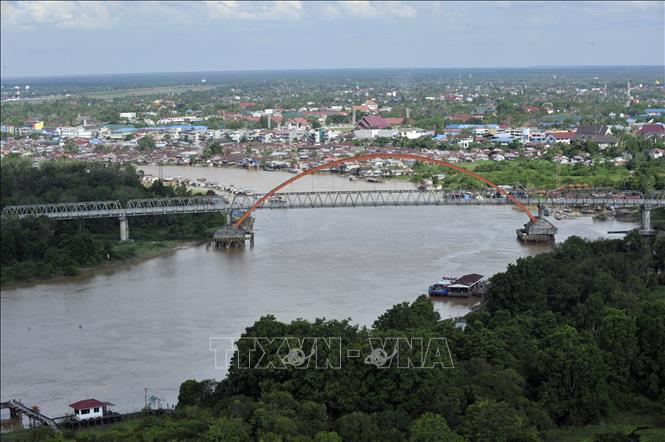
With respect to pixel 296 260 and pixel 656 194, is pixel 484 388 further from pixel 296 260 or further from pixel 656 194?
pixel 656 194

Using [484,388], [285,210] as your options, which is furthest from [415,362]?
[285,210]

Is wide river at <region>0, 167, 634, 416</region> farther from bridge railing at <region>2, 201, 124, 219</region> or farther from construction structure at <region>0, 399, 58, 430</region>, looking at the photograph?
bridge railing at <region>2, 201, 124, 219</region>

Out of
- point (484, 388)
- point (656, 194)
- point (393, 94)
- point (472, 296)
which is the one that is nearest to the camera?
point (484, 388)

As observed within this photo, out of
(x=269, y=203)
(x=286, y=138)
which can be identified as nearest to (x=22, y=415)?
(x=269, y=203)

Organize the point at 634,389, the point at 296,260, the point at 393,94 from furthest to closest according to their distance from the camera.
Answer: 1. the point at 393,94
2. the point at 296,260
3. the point at 634,389

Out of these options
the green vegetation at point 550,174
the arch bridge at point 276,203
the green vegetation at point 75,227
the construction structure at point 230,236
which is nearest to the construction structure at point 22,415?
the green vegetation at point 75,227

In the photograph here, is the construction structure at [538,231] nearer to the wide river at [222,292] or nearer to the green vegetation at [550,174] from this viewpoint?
the wide river at [222,292]

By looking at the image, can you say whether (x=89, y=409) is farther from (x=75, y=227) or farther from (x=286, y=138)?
(x=286, y=138)
